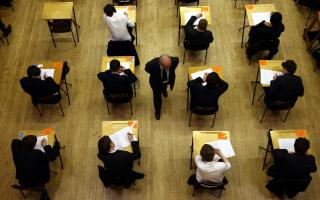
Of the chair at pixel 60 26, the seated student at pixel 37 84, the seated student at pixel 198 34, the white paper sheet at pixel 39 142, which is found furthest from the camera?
the chair at pixel 60 26

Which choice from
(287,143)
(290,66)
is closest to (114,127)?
(287,143)

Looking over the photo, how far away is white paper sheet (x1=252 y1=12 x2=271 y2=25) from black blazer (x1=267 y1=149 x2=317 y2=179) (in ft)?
9.57

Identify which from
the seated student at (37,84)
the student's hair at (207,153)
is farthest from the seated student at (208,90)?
the seated student at (37,84)

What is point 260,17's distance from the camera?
25.6ft

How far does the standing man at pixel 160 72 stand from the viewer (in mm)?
6586

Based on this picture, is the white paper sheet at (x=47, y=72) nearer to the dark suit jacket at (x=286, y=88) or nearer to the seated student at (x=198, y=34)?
the seated student at (x=198, y=34)

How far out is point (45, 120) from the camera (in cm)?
754

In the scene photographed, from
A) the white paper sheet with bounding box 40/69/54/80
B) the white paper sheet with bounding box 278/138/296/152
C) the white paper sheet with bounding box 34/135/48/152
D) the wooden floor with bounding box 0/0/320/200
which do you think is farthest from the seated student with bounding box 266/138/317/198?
the white paper sheet with bounding box 40/69/54/80

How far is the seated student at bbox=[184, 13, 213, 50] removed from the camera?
739 cm

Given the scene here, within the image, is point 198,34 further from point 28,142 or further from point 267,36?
point 28,142

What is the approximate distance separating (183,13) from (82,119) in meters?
2.90

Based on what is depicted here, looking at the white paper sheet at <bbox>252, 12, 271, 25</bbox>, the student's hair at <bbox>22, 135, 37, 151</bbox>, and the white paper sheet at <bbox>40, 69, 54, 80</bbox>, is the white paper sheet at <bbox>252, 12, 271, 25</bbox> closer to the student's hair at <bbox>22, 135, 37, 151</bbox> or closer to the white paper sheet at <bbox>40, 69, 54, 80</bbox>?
the white paper sheet at <bbox>40, 69, 54, 80</bbox>

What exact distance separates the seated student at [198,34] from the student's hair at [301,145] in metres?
2.74

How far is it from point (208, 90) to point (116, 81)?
1.57 m
